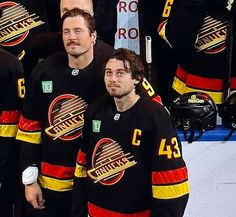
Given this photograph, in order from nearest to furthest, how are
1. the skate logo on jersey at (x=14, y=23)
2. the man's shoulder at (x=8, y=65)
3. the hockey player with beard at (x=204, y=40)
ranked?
the man's shoulder at (x=8, y=65)
the hockey player with beard at (x=204, y=40)
the skate logo on jersey at (x=14, y=23)

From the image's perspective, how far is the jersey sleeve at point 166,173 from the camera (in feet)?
7.17

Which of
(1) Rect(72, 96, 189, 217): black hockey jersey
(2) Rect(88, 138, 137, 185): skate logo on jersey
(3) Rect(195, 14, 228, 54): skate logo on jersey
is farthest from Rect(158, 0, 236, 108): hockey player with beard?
(2) Rect(88, 138, 137, 185): skate logo on jersey

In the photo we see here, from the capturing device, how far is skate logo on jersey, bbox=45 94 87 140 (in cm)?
246

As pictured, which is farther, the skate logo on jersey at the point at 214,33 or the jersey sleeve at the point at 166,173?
the skate logo on jersey at the point at 214,33

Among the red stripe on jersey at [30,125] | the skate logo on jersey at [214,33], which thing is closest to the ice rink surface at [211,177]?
the skate logo on jersey at [214,33]

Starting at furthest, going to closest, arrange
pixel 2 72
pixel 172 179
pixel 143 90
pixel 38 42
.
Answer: pixel 38 42
pixel 2 72
pixel 143 90
pixel 172 179

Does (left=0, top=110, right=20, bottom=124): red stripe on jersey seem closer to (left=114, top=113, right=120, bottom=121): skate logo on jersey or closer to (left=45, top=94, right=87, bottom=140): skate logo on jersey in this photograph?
(left=45, top=94, right=87, bottom=140): skate logo on jersey

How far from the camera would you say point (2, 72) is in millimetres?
2598

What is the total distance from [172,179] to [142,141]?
0.17 meters

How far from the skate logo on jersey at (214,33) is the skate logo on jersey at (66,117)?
68 cm

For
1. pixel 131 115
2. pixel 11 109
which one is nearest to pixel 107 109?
pixel 131 115

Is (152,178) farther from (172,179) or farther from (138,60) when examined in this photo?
(138,60)

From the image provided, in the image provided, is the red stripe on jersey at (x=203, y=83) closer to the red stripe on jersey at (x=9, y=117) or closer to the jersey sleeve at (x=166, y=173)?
the jersey sleeve at (x=166, y=173)

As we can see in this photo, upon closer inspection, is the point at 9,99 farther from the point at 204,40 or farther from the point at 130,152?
the point at 204,40
